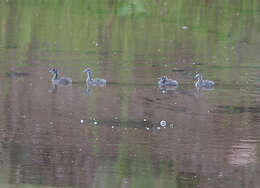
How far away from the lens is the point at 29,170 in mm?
8617

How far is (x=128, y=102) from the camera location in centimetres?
1203

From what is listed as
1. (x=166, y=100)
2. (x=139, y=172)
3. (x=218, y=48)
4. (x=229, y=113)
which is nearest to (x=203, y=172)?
(x=139, y=172)

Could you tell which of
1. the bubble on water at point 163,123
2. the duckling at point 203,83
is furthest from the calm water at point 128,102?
the duckling at point 203,83

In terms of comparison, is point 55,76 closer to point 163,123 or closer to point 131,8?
point 163,123

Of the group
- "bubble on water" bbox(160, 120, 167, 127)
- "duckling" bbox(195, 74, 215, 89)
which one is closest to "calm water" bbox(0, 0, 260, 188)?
"bubble on water" bbox(160, 120, 167, 127)

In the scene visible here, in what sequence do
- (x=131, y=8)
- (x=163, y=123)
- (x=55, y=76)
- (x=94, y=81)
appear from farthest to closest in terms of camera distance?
(x=131, y=8), (x=55, y=76), (x=94, y=81), (x=163, y=123)

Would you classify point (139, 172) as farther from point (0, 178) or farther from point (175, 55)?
point (175, 55)

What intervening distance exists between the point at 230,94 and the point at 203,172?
412 cm

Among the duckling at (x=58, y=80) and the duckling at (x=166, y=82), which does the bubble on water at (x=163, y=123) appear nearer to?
the duckling at (x=166, y=82)

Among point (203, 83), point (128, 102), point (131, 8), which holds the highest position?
point (131, 8)

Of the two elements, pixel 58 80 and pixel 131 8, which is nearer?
pixel 58 80

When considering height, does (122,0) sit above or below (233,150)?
above

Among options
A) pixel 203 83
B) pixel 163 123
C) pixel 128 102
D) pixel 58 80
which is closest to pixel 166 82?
pixel 203 83

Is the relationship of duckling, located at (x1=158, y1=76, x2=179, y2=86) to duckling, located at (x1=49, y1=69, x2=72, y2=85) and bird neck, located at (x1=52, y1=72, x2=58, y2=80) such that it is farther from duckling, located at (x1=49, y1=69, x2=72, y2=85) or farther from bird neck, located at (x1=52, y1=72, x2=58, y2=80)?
bird neck, located at (x1=52, y1=72, x2=58, y2=80)
